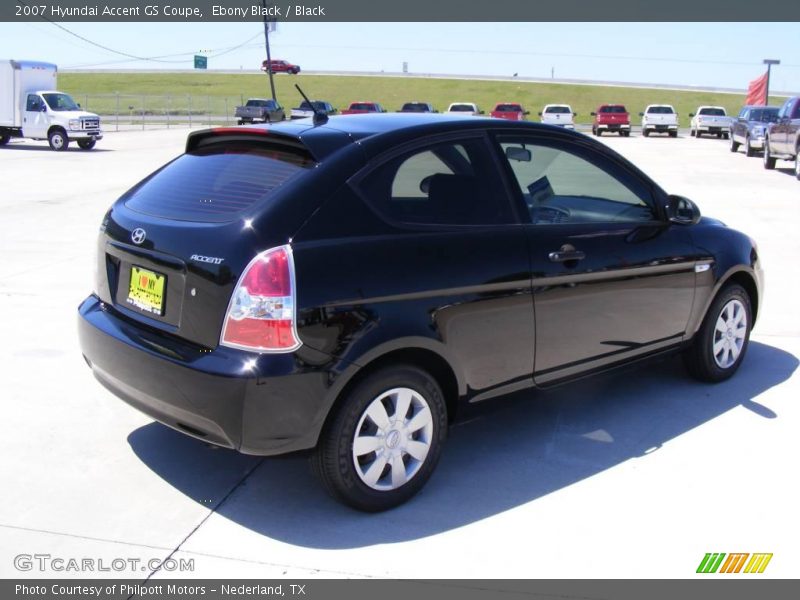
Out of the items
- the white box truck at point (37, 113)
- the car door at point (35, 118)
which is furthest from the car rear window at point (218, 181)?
the car door at point (35, 118)

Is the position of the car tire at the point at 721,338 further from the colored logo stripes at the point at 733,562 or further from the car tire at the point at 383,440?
the car tire at the point at 383,440

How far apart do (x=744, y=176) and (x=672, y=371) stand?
16.7 meters

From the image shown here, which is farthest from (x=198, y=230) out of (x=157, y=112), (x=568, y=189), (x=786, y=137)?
(x=157, y=112)

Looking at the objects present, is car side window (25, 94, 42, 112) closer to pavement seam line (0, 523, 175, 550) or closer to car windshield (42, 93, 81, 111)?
car windshield (42, 93, 81, 111)

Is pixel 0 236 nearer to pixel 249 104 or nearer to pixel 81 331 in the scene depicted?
pixel 81 331

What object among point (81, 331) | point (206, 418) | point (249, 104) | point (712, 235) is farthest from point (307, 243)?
point (249, 104)

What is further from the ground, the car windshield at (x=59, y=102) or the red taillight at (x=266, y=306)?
the car windshield at (x=59, y=102)

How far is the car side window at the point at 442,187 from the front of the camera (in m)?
3.74

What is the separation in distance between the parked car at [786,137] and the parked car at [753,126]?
3.96 m

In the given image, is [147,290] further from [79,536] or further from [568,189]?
[568,189]

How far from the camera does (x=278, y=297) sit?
130 inches

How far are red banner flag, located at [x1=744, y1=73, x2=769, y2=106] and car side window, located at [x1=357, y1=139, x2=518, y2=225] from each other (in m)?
46.7

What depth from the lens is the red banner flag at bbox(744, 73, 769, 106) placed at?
45.7 meters

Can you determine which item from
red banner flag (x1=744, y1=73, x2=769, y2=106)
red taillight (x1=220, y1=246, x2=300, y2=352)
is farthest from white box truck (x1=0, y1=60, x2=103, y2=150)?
red banner flag (x1=744, y1=73, x2=769, y2=106)
